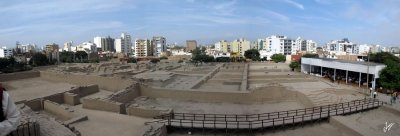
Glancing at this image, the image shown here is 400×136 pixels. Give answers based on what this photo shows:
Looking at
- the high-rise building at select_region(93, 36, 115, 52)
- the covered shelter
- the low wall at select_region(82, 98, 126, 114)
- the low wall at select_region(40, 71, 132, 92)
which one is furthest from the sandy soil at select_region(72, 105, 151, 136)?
the high-rise building at select_region(93, 36, 115, 52)

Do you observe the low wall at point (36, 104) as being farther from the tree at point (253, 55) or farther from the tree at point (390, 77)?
the tree at point (253, 55)

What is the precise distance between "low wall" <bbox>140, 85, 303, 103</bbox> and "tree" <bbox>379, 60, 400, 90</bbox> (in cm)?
770

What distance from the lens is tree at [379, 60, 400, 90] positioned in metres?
25.0

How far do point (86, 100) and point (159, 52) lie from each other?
110492 millimetres

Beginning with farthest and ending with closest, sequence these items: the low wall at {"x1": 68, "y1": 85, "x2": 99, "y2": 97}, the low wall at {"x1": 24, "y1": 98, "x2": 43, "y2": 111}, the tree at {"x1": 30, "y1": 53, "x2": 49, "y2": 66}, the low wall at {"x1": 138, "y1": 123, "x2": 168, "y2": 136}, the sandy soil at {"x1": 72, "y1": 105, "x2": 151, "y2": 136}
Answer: the tree at {"x1": 30, "y1": 53, "x2": 49, "y2": 66}, the low wall at {"x1": 68, "y1": 85, "x2": 99, "y2": 97}, the low wall at {"x1": 24, "y1": 98, "x2": 43, "y2": 111}, the sandy soil at {"x1": 72, "y1": 105, "x2": 151, "y2": 136}, the low wall at {"x1": 138, "y1": 123, "x2": 168, "y2": 136}

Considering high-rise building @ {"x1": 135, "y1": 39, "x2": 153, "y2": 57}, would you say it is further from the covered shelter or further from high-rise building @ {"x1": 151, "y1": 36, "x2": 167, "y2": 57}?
the covered shelter

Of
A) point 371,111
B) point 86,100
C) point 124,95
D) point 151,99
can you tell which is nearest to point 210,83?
point 151,99

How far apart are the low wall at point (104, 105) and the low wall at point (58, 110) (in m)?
1.72

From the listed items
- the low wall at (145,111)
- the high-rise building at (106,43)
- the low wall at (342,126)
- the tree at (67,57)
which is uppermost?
the high-rise building at (106,43)

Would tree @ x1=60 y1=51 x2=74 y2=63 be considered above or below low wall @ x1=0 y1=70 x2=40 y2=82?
above

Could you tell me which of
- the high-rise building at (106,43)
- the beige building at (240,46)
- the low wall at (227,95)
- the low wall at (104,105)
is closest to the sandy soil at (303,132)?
the low wall at (104,105)

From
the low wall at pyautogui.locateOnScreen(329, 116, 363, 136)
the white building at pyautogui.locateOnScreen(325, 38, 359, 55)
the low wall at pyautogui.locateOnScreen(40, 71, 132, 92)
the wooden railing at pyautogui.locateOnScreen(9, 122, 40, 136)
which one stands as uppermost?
the white building at pyautogui.locateOnScreen(325, 38, 359, 55)

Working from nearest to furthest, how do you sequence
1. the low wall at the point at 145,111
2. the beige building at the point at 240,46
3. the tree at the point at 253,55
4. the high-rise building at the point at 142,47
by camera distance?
the low wall at the point at 145,111 < the tree at the point at 253,55 < the high-rise building at the point at 142,47 < the beige building at the point at 240,46

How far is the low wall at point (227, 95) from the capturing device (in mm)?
23836
